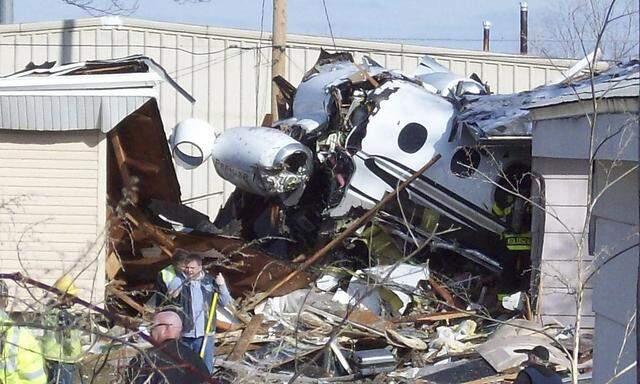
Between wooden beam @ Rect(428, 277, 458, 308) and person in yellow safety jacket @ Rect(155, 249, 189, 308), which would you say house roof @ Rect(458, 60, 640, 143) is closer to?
wooden beam @ Rect(428, 277, 458, 308)

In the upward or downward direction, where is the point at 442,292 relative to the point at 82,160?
downward

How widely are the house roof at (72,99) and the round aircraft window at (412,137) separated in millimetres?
3148

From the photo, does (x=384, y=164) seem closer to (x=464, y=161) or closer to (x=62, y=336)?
(x=464, y=161)

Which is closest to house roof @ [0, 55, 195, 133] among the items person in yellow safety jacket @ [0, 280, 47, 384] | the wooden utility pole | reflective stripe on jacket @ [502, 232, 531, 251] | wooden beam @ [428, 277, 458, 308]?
wooden beam @ [428, 277, 458, 308]

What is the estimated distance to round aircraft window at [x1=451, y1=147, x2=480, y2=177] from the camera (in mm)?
13625

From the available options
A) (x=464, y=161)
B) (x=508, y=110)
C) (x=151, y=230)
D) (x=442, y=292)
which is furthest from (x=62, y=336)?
(x=508, y=110)

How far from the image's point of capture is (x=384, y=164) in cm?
1368

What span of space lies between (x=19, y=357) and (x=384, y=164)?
25.6 feet

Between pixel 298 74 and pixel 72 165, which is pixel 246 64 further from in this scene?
pixel 72 165

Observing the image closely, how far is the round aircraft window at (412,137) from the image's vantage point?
45.2ft

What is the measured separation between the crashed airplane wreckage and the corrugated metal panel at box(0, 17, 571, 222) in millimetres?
7367

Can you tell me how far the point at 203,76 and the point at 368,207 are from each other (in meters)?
9.26

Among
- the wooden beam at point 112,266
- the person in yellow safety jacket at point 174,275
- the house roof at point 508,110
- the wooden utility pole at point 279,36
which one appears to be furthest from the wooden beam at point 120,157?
the wooden utility pole at point 279,36

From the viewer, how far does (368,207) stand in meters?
13.6
